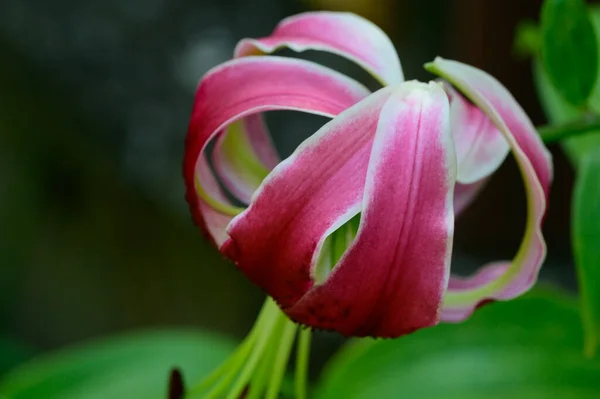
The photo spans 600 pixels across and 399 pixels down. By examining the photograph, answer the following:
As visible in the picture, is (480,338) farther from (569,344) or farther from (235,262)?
(235,262)

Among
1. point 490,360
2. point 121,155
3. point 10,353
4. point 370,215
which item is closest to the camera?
point 370,215

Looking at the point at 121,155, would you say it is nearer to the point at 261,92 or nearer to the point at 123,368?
the point at 123,368

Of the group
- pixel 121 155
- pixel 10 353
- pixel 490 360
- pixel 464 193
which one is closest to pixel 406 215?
pixel 464 193

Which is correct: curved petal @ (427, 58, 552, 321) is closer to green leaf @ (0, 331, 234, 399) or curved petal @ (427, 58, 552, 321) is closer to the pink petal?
the pink petal

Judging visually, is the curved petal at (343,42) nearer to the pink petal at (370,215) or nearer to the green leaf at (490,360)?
the pink petal at (370,215)

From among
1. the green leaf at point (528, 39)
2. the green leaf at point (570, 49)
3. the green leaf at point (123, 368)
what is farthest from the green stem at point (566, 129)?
the green leaf at point (123, 368)

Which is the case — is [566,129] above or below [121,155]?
above

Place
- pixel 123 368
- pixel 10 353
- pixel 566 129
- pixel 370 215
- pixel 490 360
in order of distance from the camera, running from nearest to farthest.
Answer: pixel 370 215 → pixel 566 129 → pixel 490 360 → pixel 123 368 → pixel 10 353

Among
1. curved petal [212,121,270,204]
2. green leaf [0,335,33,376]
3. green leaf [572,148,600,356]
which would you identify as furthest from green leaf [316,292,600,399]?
green leaf [0,335,33,376]
